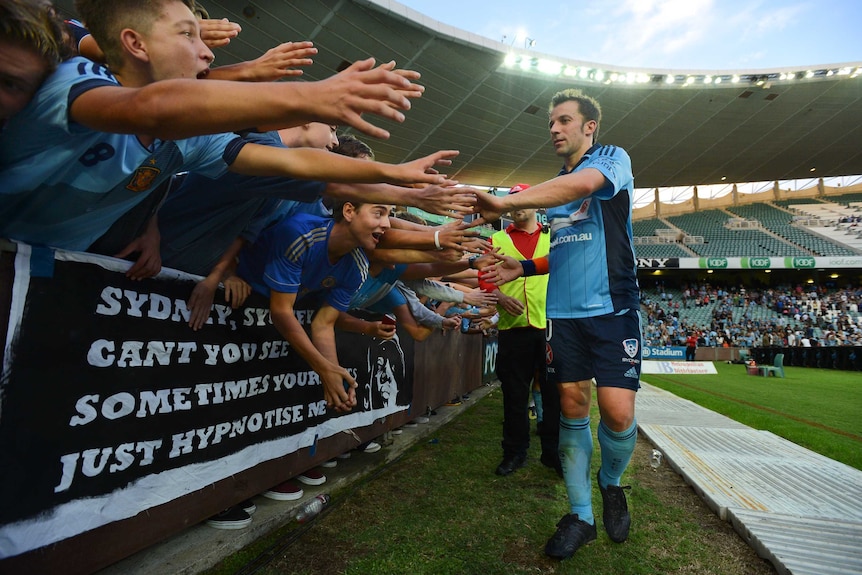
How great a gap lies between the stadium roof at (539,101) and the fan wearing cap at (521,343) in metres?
18.7

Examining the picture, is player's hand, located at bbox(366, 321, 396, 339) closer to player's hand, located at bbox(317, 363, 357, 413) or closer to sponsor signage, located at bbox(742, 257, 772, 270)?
player's hand, located at bbox(317, 363, 357, 413)

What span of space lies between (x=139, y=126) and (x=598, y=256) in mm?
2391

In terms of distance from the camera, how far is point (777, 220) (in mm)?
40688

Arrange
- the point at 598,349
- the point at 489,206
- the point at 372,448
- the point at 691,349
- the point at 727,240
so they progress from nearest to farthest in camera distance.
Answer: the point at 489,206 < the point at 598,349 < the point at 372,448 < the point at 691,349 < the point at 727,240

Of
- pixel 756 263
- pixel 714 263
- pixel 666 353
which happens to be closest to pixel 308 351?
pixel 666 353

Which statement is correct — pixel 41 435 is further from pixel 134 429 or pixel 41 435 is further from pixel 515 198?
pixel 515 198

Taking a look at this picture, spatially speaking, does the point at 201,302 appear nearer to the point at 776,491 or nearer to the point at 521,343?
the point at 521,343

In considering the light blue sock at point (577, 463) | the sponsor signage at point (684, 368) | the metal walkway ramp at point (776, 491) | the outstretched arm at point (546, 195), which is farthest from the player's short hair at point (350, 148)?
the sponsor signage at point (684, 368)

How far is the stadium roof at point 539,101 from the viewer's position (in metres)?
20.6

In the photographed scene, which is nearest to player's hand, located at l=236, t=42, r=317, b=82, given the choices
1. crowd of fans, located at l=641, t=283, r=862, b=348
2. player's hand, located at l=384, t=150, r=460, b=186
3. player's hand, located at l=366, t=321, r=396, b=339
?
player's hand, located at l=384, t=150, r=460, b=186

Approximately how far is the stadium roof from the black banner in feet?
65.5

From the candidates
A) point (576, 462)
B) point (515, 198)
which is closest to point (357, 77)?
point (515, 198)

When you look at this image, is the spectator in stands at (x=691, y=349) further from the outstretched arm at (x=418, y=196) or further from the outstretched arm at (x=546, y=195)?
the outstretched arm at (x=418, y=196)

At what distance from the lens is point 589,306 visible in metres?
2.73
